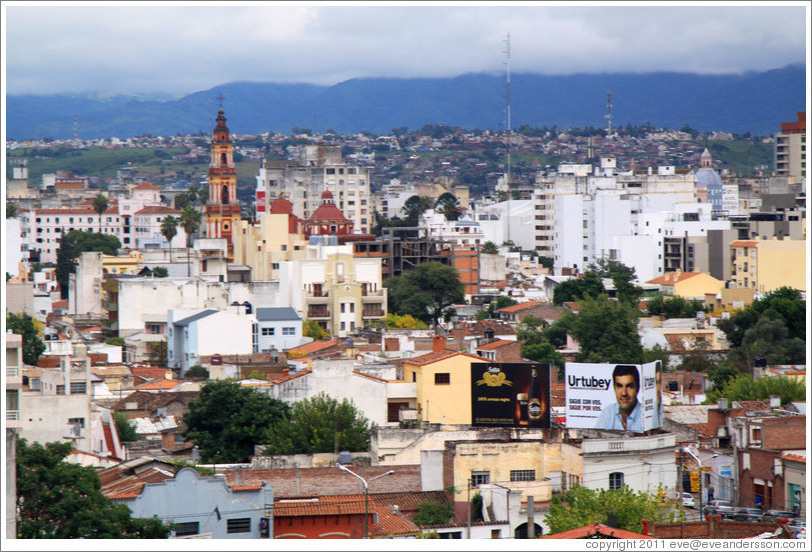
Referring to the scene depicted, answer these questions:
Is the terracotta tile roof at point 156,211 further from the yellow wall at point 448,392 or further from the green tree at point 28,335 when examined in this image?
the yellow wall at point 448,392

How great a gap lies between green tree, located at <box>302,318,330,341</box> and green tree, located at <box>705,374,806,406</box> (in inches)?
1277

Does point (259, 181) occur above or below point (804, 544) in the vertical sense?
above

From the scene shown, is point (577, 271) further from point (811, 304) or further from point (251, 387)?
point (811, 304)

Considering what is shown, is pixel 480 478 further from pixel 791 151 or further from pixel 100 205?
pixel 791 151

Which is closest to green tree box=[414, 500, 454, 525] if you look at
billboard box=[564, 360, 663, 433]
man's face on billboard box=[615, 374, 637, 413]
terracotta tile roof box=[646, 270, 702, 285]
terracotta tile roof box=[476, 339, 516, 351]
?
billboard box=[564, 360, 663, 433]

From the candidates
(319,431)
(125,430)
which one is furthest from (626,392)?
(125,430)

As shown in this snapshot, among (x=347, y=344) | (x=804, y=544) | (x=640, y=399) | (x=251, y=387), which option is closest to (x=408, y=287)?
(x=347, y=344)

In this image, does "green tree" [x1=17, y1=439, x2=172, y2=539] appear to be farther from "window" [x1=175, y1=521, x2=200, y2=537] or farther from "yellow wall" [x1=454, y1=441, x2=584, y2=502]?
"yellow wall" [x1=454, y1=441, x2=584, y2=502]

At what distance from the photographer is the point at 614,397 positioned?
31906 millimetres

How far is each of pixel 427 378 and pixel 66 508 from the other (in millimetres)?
17793

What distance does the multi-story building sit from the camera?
513ft

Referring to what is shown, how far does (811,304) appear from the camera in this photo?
1734 cm

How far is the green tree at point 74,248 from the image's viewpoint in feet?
355

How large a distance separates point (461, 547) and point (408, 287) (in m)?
68.3
